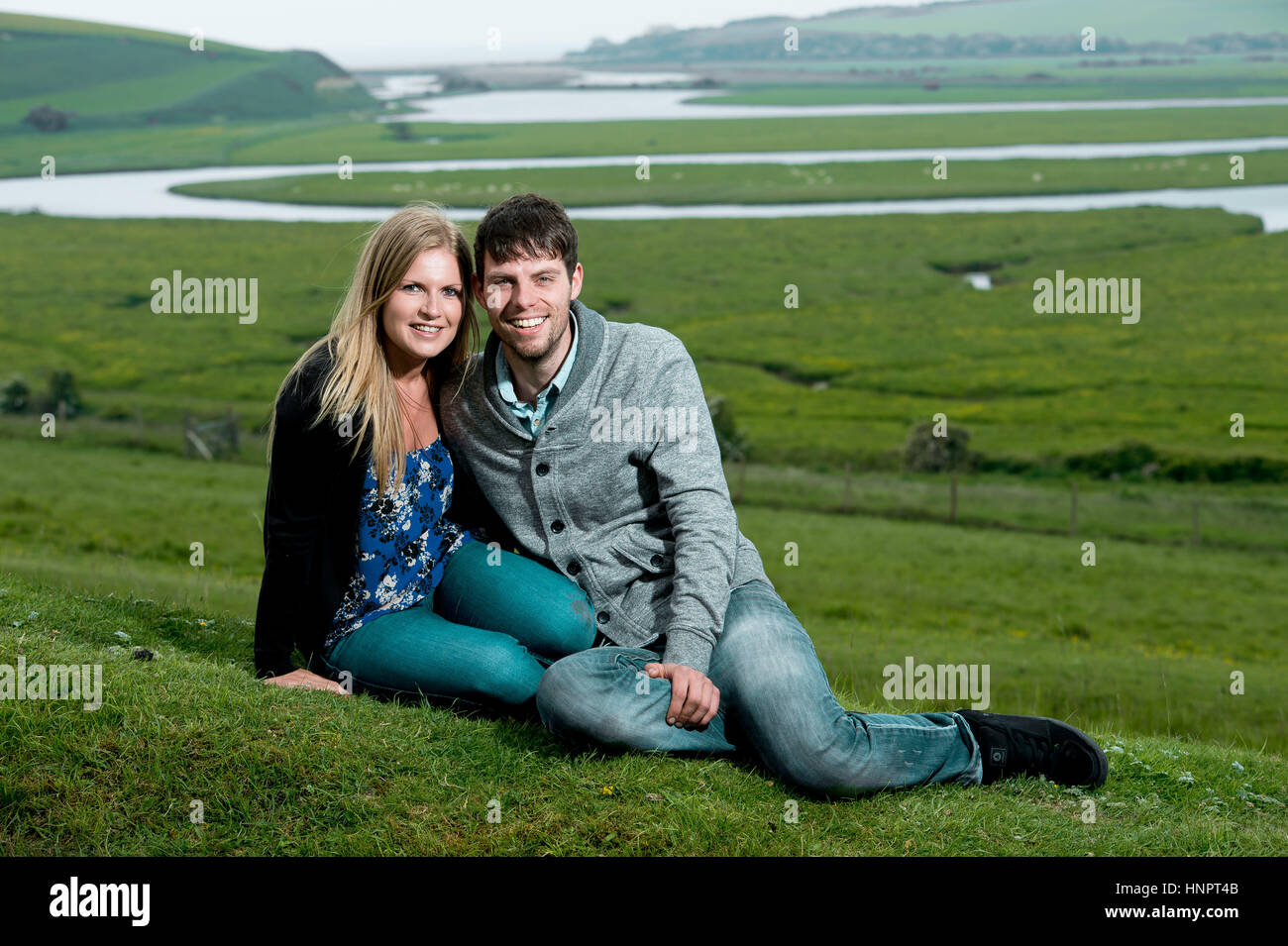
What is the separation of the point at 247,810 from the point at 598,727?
155 cm

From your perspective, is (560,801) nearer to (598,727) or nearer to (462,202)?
(598,727)

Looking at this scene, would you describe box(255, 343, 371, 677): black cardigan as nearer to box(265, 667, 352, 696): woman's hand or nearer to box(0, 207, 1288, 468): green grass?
box(265, 667, 352, 696): woman's hand

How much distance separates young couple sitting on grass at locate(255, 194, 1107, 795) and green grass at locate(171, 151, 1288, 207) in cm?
11599

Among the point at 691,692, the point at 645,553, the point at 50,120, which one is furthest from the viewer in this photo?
the point at 50,120

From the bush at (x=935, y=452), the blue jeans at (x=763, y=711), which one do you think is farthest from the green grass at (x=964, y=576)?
the blue jeans at (x=763, y=711)

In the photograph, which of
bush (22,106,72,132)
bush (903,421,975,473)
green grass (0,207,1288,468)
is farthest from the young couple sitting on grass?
bush (22,106,72,132)

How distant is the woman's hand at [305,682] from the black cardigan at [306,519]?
61 mm

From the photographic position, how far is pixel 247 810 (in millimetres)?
5008

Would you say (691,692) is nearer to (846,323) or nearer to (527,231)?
(527,231)

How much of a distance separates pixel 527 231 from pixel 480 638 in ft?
6.48

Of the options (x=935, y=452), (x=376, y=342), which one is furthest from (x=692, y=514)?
(x=935, y=452)

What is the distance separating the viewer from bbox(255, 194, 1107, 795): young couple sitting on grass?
5.29m

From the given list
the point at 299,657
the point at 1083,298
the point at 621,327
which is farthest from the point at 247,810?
the point at 1083,298

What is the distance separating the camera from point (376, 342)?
577 centimetres
